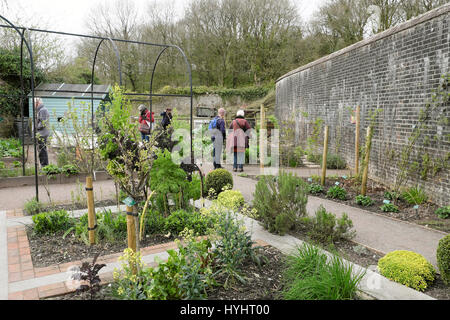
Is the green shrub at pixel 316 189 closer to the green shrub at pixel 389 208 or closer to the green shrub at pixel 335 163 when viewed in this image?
the green shrub at pixel 389 208

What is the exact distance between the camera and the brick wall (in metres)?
5.70

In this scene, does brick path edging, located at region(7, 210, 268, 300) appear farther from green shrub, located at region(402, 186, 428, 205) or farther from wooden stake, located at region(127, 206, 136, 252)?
green shrub, located at region(402, 186, 428, 205)

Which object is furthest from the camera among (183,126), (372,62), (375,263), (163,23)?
(163,23)

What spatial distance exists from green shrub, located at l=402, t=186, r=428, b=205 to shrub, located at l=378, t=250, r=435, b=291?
3.07 metres

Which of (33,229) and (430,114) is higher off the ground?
(430,114)

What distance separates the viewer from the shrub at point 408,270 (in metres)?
2.87

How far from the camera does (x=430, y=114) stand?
19.6 ft

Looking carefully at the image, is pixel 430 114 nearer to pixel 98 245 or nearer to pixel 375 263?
pixel 375 263

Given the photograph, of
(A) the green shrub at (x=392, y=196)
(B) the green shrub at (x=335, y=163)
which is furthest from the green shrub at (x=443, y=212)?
(B) the green shrub at (x=335, y=163)

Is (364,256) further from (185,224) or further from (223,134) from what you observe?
(223,134)

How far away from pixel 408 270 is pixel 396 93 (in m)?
5.36

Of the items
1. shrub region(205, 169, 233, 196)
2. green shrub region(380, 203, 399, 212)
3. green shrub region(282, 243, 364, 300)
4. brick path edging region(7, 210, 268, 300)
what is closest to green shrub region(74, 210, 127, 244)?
brick path edging region(7, 210, 268, 300)
